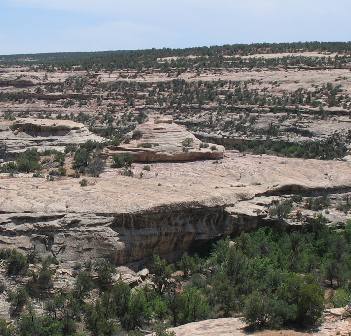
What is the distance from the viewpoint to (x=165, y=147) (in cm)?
3500

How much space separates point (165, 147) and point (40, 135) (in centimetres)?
981

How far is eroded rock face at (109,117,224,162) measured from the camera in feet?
113

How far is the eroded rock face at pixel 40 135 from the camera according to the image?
39281 mm

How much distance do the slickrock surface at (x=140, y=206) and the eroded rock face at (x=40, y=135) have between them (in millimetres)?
8084

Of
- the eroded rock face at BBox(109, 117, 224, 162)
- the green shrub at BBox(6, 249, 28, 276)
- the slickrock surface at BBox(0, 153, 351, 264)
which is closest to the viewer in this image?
the green shrub at BBox(6, 249, 28, 276)

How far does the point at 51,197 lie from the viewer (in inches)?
1058

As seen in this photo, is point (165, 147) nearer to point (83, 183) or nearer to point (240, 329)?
point (83, 183)

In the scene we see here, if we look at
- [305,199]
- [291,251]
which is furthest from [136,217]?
[305,199]

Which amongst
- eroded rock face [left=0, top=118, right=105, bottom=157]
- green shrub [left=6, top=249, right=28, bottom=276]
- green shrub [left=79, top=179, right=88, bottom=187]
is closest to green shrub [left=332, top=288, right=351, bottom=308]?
green shrub [left=6, top=249, right=28, bottom=276]

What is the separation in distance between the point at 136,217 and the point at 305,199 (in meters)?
9.24

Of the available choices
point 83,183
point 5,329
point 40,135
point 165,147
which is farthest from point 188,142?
point 5,329

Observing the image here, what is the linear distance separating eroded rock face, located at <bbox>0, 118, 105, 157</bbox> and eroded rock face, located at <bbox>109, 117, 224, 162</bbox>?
455 cm

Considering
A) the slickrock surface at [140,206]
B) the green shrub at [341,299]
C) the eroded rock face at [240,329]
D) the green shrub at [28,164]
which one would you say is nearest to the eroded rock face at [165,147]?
the slickrock surface at [140,206]

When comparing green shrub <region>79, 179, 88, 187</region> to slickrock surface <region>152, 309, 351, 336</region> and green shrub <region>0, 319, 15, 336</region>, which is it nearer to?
green shrub <region>0, 319, 15, 336</region>
